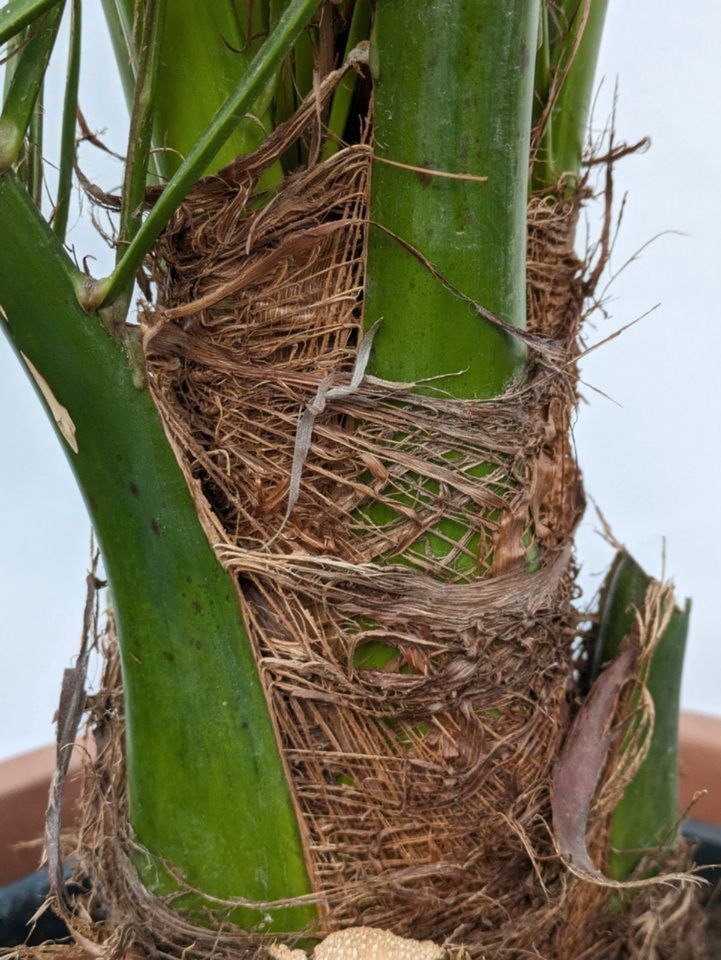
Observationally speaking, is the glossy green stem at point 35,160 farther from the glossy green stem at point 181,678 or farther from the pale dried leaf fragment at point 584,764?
the pale dried leaf fragment at point 584,764

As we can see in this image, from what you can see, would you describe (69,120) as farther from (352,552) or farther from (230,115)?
(352,552)

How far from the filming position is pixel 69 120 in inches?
17.0

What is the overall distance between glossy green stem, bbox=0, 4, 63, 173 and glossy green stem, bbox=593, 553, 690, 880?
376 mm

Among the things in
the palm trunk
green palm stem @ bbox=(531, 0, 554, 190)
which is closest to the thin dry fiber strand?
the palm trunk

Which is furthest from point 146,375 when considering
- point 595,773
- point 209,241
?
point 595,773

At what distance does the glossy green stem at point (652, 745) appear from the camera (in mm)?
512

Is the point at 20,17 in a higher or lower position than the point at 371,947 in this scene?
higher

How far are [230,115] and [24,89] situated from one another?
0.08 m

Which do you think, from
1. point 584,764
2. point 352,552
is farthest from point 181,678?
point 584,764

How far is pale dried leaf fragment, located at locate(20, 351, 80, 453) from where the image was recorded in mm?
392

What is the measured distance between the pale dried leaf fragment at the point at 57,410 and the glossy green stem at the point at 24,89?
0.27 ft

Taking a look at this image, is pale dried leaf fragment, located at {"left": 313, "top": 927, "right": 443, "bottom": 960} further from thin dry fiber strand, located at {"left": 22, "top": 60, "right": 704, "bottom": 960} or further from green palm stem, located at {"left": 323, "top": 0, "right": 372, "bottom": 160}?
green palm stem, located at {"left": 323, "top": 0, "right": 372, "bottom": 160}

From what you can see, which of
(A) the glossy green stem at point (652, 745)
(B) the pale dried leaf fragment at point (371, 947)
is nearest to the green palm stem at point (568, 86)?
(A) the glossy green stem at point (652, 745)

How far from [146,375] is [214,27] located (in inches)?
6.2
